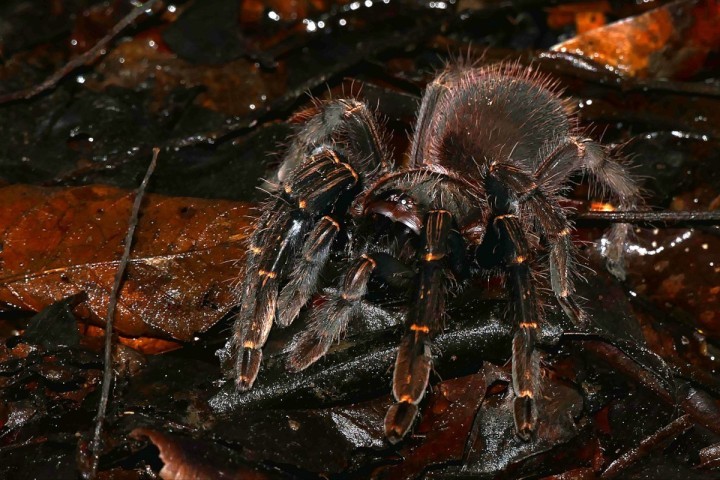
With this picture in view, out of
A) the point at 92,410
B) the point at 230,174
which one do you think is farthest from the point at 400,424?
the point at 230,174

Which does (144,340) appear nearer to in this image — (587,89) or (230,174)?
(230,174)

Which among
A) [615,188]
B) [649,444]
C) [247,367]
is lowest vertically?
[247,367]

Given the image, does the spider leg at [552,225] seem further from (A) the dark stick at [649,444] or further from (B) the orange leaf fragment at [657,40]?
→ (B) the orange leaf fragment at [657,40]

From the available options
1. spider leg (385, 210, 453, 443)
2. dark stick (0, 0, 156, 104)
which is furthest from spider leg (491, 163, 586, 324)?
dark stick (0, 0, 156, 104)

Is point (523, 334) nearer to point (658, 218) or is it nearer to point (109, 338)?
point (658, 218)

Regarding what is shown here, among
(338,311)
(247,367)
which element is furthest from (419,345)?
(247,367)

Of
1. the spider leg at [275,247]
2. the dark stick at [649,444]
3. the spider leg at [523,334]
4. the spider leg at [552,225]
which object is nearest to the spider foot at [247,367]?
the spider leg at [275,247]
